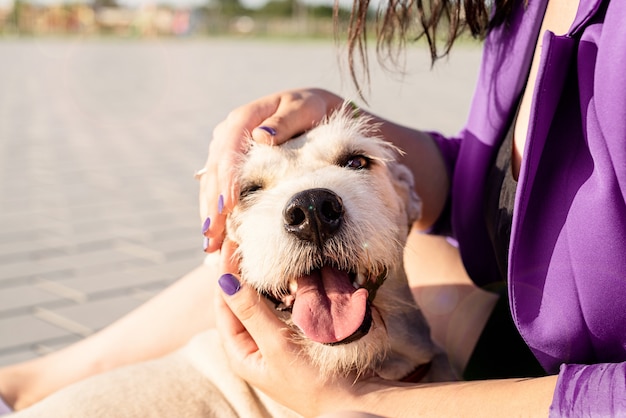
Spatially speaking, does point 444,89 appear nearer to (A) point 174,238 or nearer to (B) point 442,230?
(A) point 174,238

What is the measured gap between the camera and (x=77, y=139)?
11.5 m

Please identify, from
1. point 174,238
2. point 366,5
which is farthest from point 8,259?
point 366,5

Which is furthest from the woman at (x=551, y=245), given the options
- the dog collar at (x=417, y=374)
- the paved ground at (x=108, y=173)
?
the paved ground at (x=108, y=173)

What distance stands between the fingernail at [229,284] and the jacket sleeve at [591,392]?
106cm

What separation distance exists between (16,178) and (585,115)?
7.67m

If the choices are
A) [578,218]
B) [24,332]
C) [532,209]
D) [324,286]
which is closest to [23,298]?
[24,332]

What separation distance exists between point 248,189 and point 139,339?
3.38 feet

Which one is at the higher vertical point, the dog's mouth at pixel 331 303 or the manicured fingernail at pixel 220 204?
the manicured fingernail at pixel 220 204

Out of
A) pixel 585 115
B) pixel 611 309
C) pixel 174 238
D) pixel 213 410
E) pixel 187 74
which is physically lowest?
pixel 187 74

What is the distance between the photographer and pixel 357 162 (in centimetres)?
304

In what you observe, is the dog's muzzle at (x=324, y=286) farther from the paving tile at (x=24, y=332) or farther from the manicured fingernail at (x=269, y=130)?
the paving tile at (x=24, y=332)

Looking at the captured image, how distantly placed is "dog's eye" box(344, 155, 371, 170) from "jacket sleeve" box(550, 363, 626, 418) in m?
1.17

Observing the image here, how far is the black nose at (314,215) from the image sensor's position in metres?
2.56

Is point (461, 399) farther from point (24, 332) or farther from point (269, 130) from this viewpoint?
point (24, 332)
